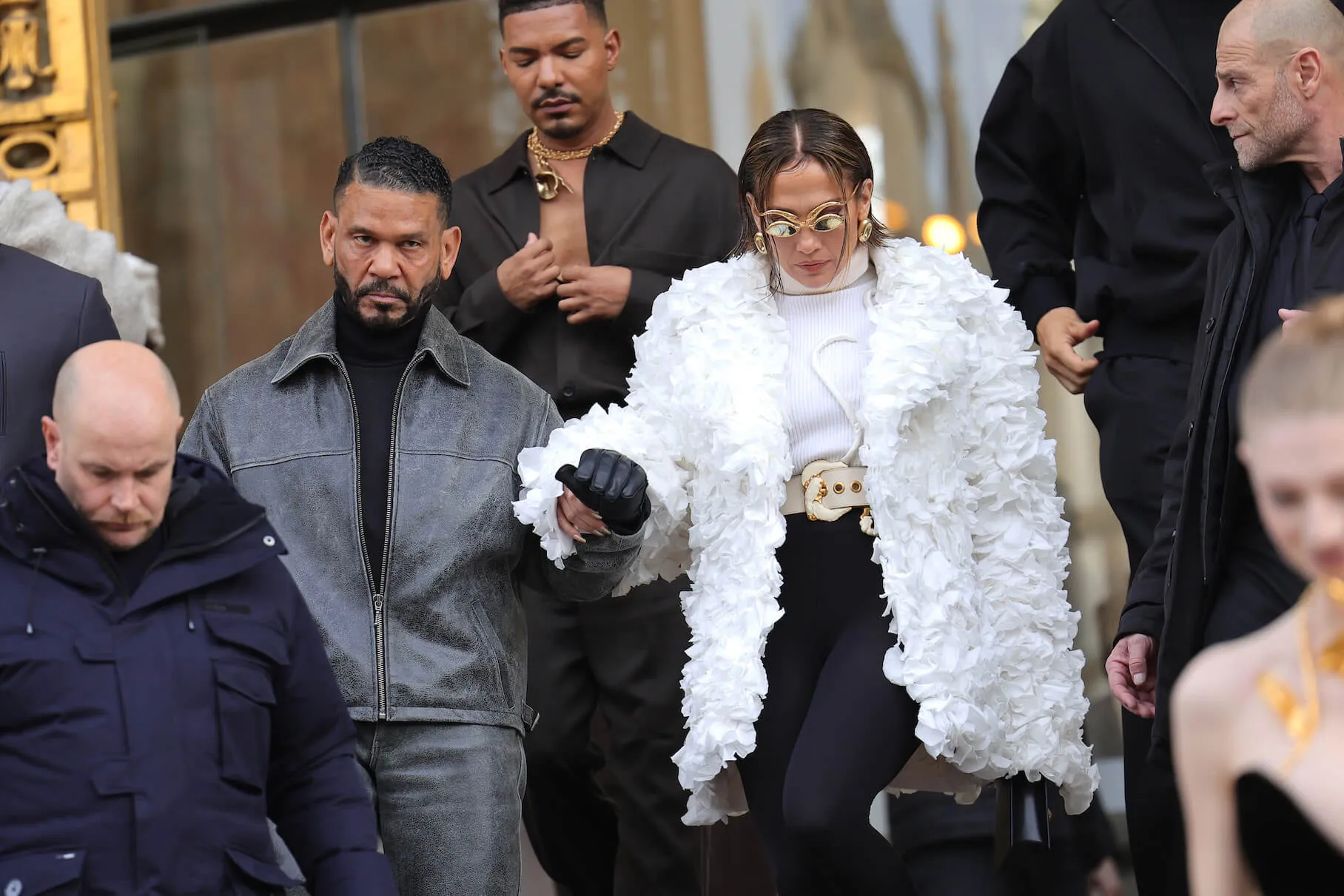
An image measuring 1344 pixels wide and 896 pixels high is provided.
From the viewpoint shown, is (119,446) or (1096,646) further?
(1096,646)

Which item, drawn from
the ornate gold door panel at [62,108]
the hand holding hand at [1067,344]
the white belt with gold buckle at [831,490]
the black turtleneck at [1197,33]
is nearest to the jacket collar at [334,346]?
the white belt with gold buckle at [831,490]

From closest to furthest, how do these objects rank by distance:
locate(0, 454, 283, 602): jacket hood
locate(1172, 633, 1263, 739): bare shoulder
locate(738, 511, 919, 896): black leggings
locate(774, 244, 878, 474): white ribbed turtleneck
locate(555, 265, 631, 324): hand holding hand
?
locate(1172, 633, 1263, 739): bare shoulder
locate(0, 454, 283, 602): jacket hood
locate(738, 511, 919, 896): black leggings
locate(774, 244, 878, 474): white ribbed turtleneck
locate(555, 265, 631, 324): hand holding hand

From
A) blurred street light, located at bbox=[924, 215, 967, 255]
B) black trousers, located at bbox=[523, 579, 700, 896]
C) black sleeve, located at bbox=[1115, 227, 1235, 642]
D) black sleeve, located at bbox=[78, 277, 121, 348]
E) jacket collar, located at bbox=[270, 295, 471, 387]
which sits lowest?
black trousers, located at bbox=[523, 579, 700, 896]

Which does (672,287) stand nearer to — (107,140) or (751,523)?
(751,523)

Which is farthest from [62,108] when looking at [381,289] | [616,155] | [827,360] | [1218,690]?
[1218,690]

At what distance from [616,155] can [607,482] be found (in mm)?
1581

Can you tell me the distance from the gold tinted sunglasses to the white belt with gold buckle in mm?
448

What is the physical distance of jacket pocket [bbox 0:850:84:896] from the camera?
294cm

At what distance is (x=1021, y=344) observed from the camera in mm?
4148

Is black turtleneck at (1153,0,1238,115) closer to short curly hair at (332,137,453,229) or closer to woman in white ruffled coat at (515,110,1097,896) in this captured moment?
woman in white ruffled coat at (515,110,1097,896)

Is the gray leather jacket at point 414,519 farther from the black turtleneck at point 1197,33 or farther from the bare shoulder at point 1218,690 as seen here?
the bare shoulder at point 1218,690

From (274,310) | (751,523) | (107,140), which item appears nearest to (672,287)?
(751,523)

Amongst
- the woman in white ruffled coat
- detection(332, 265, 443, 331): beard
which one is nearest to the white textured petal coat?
the woman in white ruffled coat

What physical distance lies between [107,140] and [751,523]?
11.4ft
